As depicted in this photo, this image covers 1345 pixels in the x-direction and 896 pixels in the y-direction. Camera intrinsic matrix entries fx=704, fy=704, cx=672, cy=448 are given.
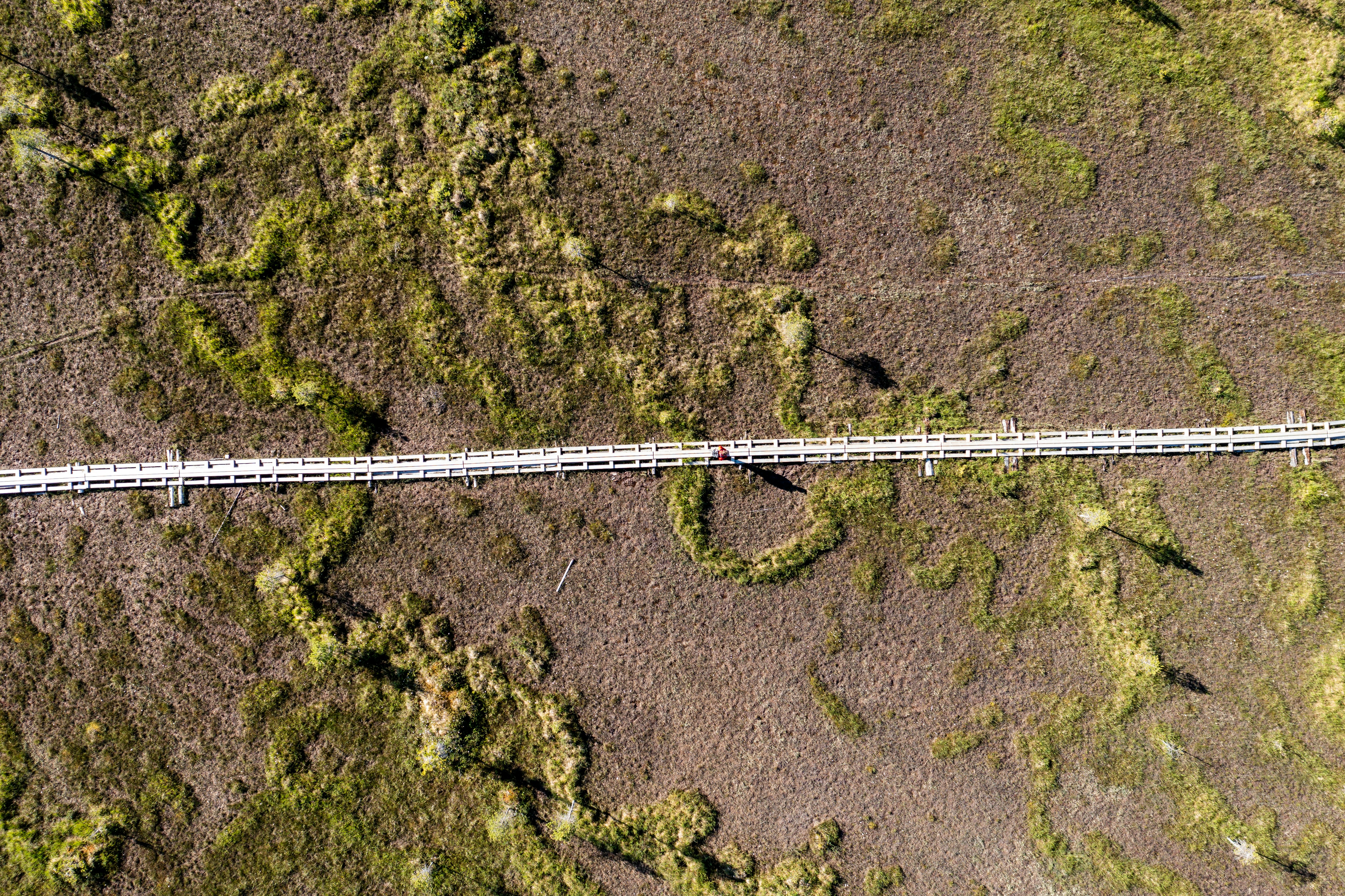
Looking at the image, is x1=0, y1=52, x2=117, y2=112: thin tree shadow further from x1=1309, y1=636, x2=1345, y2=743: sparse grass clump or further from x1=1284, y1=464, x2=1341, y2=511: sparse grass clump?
x1=1309, y1=636, x2=1345, y2=743: sparse grass clump

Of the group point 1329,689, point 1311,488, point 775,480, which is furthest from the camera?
point 775,480

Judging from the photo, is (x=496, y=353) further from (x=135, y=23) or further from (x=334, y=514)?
(x=135, y=23)

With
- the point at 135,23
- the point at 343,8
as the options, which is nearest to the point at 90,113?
the point at 135,23

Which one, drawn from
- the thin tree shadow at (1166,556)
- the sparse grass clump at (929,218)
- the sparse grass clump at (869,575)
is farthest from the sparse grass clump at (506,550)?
the thin tree shadow at (1166,556)

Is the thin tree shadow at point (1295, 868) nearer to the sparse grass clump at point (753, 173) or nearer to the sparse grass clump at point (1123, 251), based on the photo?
the sparse grass clump at point (1123, 251)

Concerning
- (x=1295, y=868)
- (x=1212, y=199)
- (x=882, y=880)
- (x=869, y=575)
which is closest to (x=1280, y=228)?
(x=1212, y=199)

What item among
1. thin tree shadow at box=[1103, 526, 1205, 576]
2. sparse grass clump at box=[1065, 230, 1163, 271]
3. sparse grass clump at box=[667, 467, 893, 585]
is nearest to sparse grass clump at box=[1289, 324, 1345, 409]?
sparse grass clump at box=[1065, 230, 1163, 271]

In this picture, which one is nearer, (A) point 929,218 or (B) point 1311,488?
(B) point 1311,488

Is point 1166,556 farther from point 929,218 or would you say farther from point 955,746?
point 929,218
